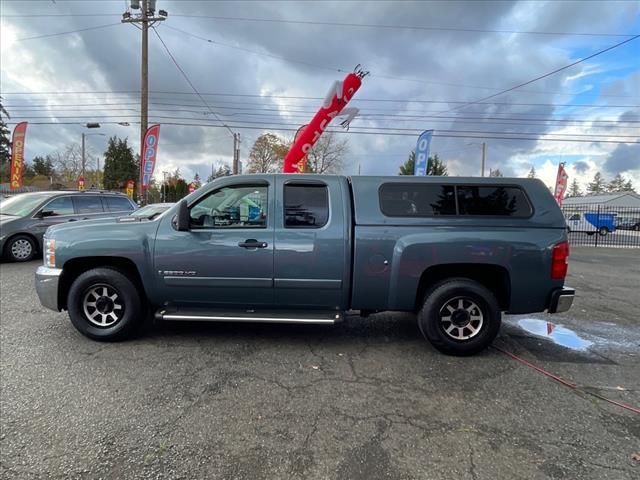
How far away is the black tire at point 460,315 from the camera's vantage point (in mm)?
4074

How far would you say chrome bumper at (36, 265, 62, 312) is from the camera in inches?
169

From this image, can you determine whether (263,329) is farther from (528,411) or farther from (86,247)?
(528,411)

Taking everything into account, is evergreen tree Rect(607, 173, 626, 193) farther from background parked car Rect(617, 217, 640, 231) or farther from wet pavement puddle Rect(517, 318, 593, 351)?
wet pavement puddle Rect(517, 318, 593, 351)

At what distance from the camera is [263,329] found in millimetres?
4836

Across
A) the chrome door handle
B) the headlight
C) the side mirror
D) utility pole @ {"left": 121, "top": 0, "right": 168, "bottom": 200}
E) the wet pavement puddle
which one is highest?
utility pole @ {"left": 121, "top": 0, "right": 168, "bottom": 200}

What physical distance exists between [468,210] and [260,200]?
2.24 m

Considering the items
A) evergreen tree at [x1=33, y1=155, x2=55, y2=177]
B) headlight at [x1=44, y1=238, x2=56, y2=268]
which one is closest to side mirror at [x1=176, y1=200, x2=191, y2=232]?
headlight at [x1=44, y1=238, x2=56, y2=268]

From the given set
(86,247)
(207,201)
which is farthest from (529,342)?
(86,247)

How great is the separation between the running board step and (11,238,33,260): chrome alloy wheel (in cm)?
747

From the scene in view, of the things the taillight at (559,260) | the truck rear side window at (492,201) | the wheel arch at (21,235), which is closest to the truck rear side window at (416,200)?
the truck rear side window at (492,201)

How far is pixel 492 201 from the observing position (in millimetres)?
4195

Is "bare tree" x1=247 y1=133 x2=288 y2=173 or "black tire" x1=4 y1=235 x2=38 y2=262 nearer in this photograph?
"black tire" x1=4 y1=235 x2=38 y2=262

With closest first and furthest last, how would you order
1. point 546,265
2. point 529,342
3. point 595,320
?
1. point 546,265
2. point 529,342
3. point 595,320

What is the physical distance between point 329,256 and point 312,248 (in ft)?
0.64
